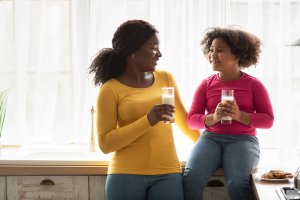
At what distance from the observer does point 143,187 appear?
8.87 feet

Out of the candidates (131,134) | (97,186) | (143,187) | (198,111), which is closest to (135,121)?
(131,134)

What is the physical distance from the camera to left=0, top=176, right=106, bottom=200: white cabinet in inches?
122

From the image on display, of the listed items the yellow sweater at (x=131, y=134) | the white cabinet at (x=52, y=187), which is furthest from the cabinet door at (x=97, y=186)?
the yellow sweater at (x=131, y=134)

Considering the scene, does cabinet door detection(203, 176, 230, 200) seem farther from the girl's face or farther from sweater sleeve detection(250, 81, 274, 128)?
the girl's face

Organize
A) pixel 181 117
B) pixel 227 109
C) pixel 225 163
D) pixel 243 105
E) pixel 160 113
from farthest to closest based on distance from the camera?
pixel 181 117 → pixel 243 105 → pixel 225 163 → pixel 227 109 → pixel 160 113

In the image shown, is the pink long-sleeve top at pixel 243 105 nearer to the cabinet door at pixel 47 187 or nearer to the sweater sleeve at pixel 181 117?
the sweater sleeve at pixel 181 117

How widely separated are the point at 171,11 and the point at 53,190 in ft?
4.07

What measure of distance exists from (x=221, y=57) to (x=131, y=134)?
25.4 inches

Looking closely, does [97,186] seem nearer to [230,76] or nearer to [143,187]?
[143,187]

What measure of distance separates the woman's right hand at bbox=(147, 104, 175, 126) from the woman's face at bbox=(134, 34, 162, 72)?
277 mm

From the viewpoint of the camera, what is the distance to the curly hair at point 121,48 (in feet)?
9.29

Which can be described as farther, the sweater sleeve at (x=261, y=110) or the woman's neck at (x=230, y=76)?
the woman's neck at (x=230, y=76)

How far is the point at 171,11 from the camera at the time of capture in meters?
3.37

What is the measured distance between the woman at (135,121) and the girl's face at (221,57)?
254 mm
